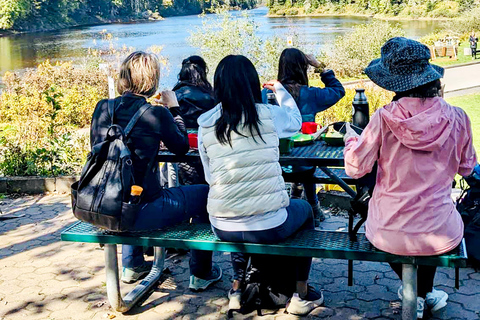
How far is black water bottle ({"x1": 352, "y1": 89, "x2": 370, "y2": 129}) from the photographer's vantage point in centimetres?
355

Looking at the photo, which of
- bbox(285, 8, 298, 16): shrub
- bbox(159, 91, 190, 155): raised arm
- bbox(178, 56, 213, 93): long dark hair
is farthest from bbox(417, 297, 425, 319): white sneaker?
bbox(285, 8, 298, 16): shrub

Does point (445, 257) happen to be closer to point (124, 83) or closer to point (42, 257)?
point (124, 83)

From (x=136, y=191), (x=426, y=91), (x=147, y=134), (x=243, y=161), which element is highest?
(x=426, y=91)

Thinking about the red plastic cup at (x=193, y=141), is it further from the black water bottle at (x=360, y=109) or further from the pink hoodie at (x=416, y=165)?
the pink hoodie at (x=416, y=165)

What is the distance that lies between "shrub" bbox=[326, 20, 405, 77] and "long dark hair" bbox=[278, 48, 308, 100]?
1448cm

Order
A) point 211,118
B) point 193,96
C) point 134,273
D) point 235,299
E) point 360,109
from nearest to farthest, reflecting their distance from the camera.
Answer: point 211,118, point 235,299, point 360,109, point 134,273, point 193,96

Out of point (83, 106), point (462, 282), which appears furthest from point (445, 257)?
point (83, 106)

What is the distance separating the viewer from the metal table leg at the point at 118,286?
11.2 feet

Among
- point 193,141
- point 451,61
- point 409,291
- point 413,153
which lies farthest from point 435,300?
point 451,61

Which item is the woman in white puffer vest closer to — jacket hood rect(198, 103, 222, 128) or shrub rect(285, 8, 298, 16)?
jacket hood rect(198, 103, 222, 128)

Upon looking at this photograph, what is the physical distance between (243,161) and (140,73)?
0.81 meters

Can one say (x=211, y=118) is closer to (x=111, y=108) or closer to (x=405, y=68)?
(x=111, y=108)

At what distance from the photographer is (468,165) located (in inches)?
110

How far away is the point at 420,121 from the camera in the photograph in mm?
2584
